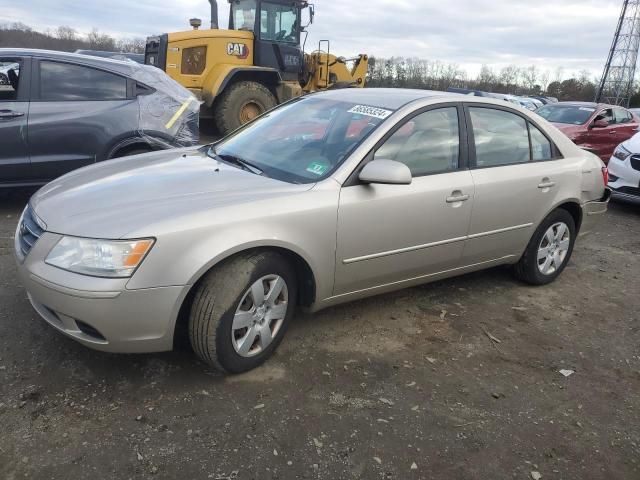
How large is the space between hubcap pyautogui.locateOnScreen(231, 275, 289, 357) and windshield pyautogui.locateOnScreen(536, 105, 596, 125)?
9.51m

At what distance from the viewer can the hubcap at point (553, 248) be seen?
14.5ft

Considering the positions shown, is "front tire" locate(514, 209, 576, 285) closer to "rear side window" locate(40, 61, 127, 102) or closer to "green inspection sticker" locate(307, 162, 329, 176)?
"green inspection sticker" locate(307, 162, 329, 176)

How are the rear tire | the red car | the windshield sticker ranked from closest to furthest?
the windshield sticker
the red car
the rear tire

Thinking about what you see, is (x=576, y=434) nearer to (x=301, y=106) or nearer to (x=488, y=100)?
(x=488, y=100)

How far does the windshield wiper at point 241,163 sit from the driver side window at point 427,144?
2.46 ft

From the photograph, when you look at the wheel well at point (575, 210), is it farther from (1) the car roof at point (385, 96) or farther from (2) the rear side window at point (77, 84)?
(2) the rear side window at point (77, 84)

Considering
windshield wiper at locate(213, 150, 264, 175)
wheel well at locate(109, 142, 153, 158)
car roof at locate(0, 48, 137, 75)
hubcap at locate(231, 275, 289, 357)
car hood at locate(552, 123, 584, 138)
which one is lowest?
hubcap at locate(231, 275, 289, 357)

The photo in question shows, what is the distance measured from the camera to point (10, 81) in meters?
5.40

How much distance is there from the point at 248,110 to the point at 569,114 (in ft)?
21.9

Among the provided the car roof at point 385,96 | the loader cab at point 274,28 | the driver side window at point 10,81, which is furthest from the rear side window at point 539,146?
the loader cab at point 274,28

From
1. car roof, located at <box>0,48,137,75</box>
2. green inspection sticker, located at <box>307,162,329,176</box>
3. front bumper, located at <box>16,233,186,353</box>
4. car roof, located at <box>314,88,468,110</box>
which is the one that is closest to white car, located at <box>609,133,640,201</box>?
car roof, located at <box>314,88,468,110</box>

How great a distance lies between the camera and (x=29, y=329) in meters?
3.24

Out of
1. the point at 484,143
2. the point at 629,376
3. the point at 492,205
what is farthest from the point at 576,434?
the point at 484,143

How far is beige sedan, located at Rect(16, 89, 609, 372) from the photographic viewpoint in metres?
2.55
